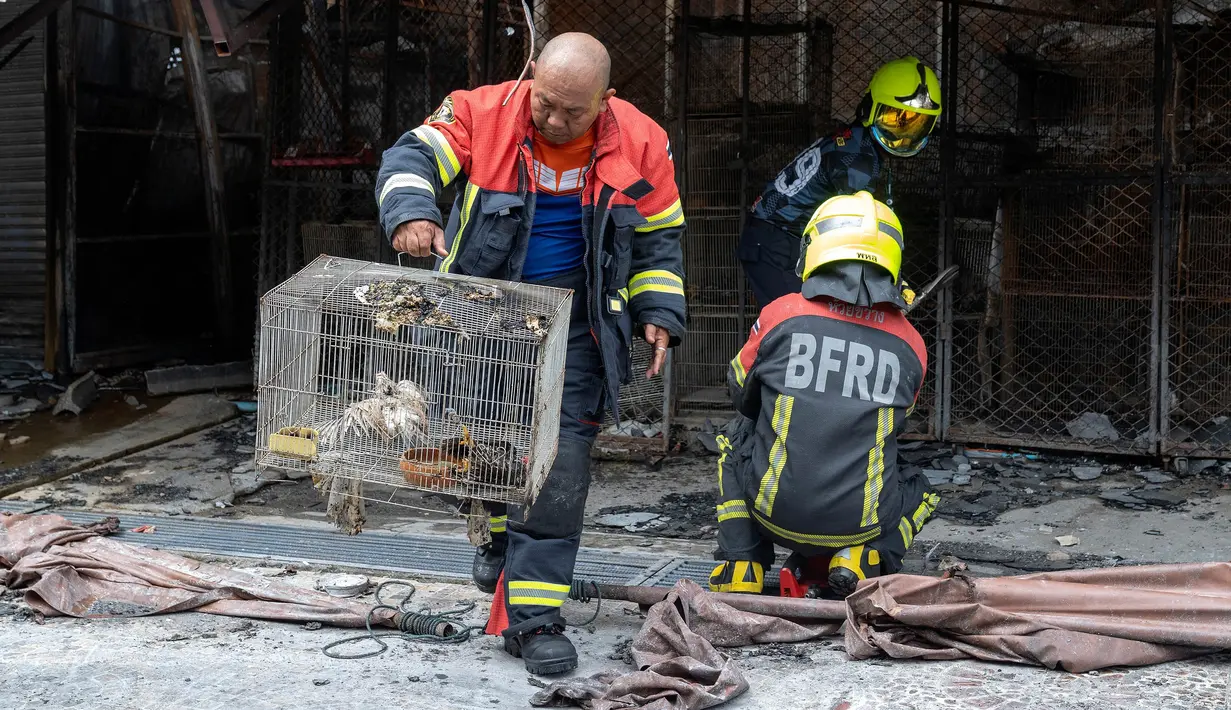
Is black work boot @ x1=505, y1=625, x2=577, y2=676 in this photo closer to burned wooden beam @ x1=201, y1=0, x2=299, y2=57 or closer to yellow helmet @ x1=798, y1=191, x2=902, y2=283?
yellow helmet @ x1=798, y1=191, x2=902, y2=283

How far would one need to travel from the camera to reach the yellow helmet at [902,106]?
5.82 metres

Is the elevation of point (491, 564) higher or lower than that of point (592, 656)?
higher

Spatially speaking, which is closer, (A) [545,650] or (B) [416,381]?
(B) [416,381]

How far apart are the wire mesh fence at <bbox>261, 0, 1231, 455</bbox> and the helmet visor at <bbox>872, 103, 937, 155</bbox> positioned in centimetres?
57

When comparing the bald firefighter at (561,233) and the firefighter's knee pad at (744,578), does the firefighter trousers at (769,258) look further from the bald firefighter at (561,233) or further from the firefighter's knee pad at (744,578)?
the bald firefighter at (561,233)

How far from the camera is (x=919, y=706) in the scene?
346 cm

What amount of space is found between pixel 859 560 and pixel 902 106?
100 inches

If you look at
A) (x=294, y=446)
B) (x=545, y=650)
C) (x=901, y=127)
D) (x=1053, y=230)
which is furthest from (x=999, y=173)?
(x=294, y=446)

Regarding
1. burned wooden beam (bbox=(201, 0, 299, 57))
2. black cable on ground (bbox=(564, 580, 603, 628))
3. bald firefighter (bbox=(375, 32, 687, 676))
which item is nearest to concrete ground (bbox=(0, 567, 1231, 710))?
black cable on ground (bbox=(564, 580, 603, 628))

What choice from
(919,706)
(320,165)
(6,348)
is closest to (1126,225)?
(919,706)

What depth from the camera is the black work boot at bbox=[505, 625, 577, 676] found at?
3762 millimetres

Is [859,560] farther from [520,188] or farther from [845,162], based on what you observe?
[845,162]

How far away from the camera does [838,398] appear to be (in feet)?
13.2

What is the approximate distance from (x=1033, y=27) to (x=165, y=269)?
22.1ft
